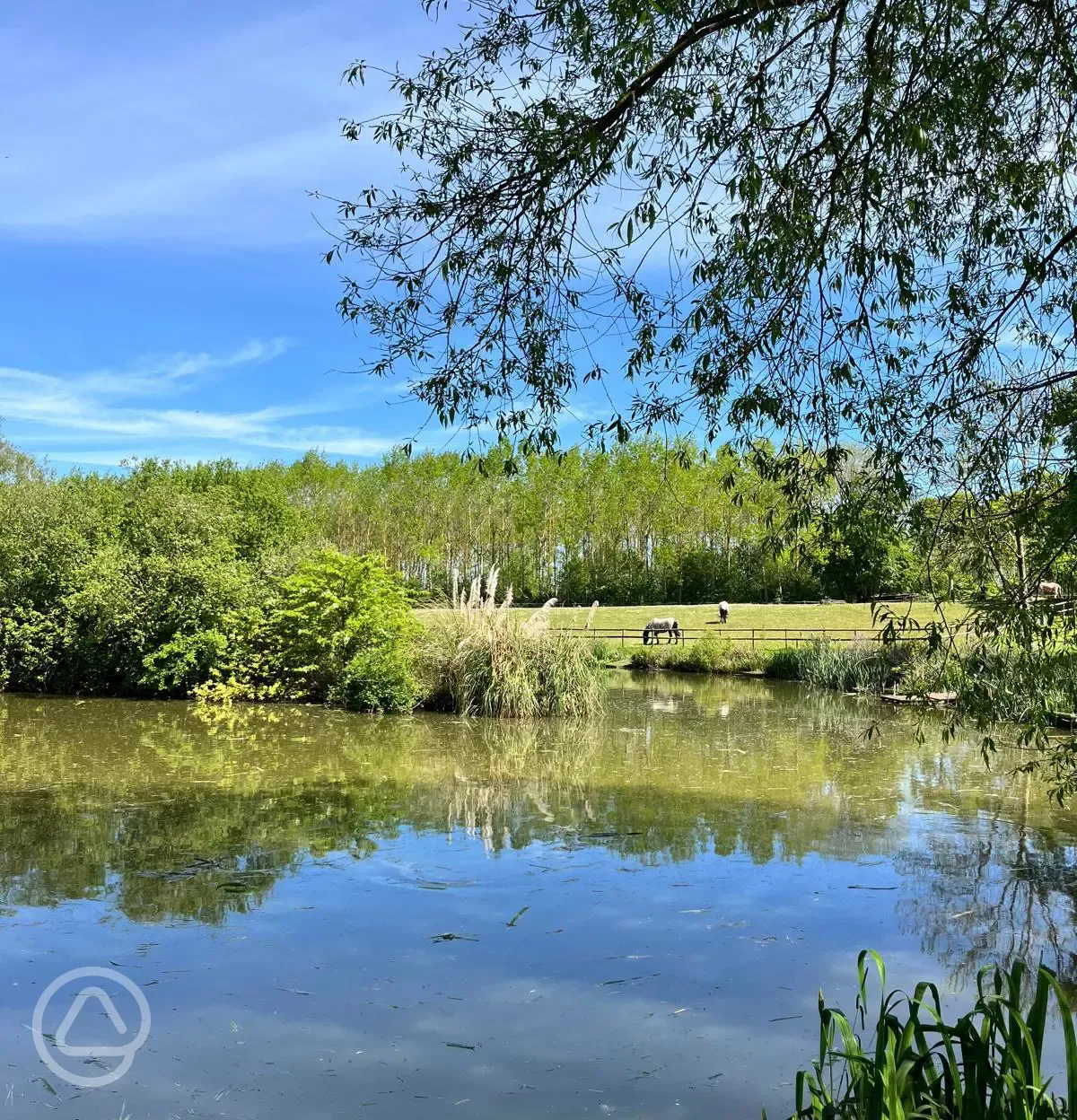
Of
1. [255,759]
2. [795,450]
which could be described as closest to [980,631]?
[795,450]

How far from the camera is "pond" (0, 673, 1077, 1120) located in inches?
182

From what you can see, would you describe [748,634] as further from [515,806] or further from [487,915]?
[487,915]

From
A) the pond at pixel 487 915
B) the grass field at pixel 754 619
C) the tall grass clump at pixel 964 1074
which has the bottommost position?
the pond at pixel 487 915

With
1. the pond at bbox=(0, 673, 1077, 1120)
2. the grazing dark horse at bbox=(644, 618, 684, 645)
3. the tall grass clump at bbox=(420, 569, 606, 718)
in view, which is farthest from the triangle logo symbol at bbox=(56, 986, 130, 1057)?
the grazing dark horse at bbox=(644, 618, 684, 645)

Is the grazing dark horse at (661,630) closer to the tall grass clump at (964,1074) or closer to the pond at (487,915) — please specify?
the pond at (487,915)

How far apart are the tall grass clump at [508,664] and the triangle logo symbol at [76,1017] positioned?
12.0 meters

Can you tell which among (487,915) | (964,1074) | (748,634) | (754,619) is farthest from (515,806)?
(754,619)

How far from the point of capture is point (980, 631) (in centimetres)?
509

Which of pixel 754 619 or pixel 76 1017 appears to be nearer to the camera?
pixel 76 1017

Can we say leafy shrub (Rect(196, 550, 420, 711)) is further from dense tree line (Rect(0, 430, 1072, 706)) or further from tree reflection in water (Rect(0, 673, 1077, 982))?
tree reflection in water (Rect(0, 673, 1077, 982))

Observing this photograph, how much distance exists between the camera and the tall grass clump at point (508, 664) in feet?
57.2

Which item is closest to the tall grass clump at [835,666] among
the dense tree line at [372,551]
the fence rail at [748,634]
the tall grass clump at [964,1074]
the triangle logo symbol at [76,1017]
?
the fence rail at [748,634]

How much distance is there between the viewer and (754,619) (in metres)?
41.5

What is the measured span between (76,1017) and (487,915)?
2.67 m
